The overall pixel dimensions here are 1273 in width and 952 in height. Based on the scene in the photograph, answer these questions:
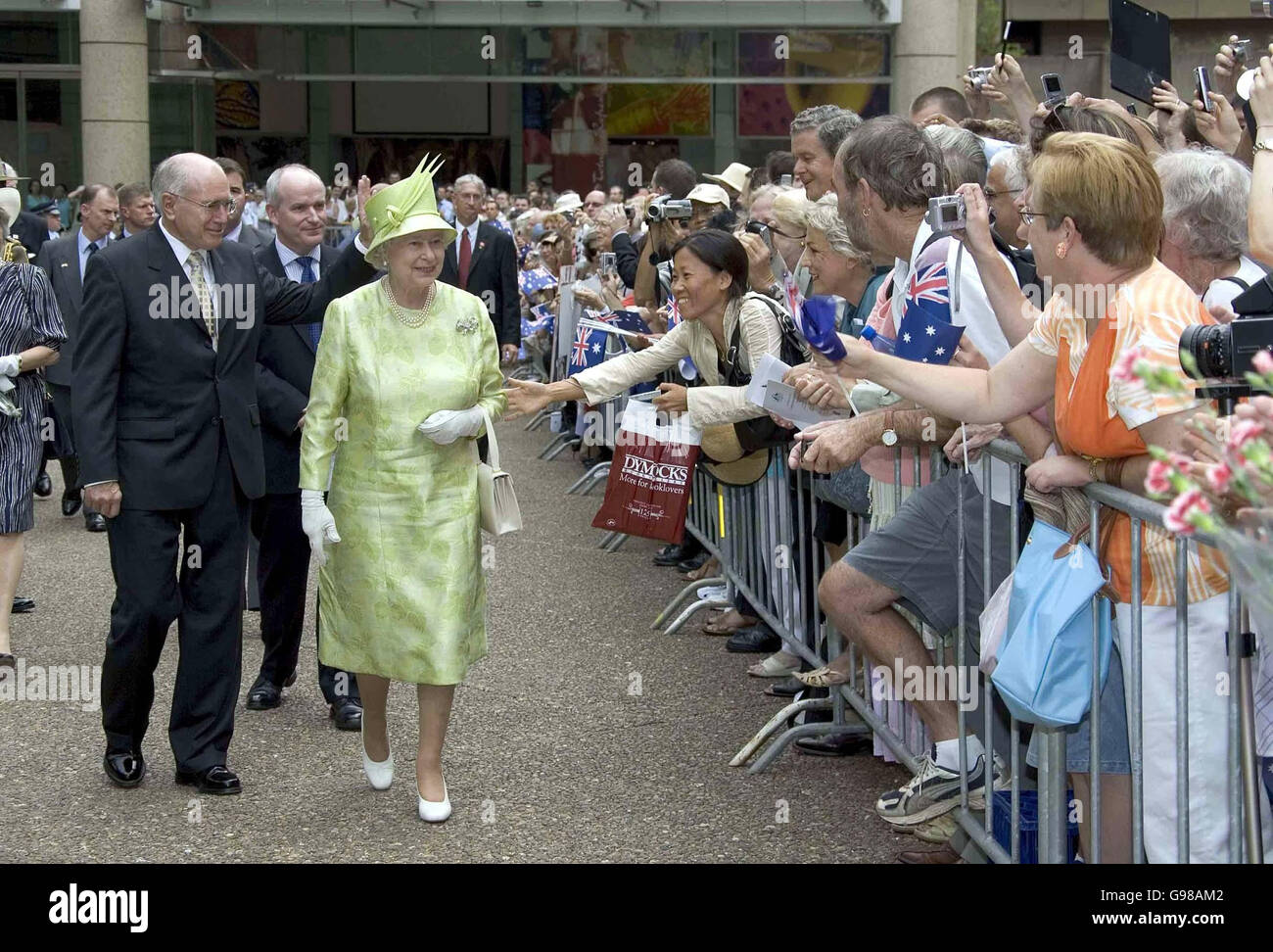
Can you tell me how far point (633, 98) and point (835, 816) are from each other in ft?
86.2

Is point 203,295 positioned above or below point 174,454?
above

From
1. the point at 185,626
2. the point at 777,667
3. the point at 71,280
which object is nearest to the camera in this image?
the point at 185,626

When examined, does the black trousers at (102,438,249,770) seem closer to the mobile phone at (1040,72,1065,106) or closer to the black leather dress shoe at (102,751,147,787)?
the black leather dress shoe at (102,751,147,787)

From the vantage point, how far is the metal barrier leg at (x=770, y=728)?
6.20 metres

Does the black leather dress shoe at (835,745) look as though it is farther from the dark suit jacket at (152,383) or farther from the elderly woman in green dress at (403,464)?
the dark suit jacket at (152,383)

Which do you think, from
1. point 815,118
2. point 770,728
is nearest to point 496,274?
point 815,118

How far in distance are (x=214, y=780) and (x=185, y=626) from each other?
554 millimetres

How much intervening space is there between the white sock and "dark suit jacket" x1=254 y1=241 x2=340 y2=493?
10.4 ft

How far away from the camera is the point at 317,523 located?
555cm

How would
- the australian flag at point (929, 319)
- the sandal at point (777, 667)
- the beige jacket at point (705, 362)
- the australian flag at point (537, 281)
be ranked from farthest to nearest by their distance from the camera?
1. the australian flag at point (537, 281)
2. the sandal at point (777, 667)
3. the beige jacket at point (705, 362)
4. the australian flag at point (929, 319)

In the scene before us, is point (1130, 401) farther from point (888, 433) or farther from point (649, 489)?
point (649, 489)

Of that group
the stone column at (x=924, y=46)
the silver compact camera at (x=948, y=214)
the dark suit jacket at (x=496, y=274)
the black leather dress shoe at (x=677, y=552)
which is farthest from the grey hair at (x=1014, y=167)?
the stone column at (x=924, y=46)

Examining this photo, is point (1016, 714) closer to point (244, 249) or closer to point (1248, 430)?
point (1248, 430)

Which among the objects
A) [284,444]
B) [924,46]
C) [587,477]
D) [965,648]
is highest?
[924,46]
